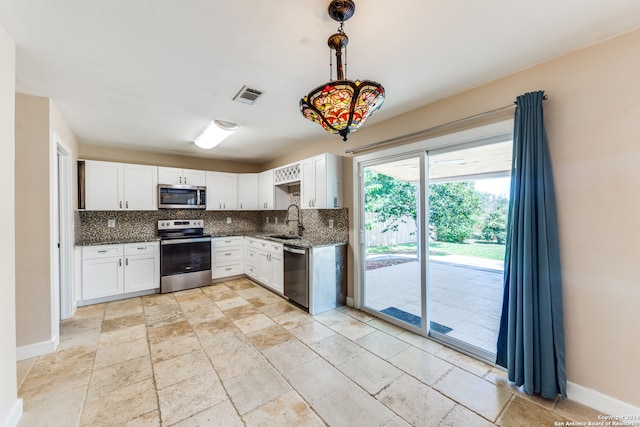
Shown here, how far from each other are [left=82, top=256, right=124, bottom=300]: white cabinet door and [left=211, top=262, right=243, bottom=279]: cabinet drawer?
4.63ft

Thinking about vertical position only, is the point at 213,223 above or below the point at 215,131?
below

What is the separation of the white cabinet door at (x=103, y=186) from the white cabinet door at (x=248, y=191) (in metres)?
2.00

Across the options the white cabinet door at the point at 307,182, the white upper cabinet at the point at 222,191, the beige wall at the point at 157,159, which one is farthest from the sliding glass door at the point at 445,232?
the beige wall at the point at 157,159

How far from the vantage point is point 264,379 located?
217cm

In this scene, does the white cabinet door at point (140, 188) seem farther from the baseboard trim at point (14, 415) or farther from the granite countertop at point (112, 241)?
the baseboard trim at point (14, 415)

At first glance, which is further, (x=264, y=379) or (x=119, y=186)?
(x=119, y=186)

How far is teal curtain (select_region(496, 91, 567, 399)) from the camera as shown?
6.21 feet

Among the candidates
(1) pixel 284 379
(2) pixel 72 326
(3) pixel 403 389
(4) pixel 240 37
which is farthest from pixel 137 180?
(3) pixel 403 389

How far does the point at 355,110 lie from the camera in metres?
1.43

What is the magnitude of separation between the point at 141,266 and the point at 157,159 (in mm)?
2001

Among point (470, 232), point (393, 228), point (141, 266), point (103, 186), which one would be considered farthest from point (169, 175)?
point (470, 232)

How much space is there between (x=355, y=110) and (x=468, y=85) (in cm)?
163

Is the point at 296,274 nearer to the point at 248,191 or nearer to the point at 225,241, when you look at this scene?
the point at 225,241

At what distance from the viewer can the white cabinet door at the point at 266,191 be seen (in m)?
5.10
